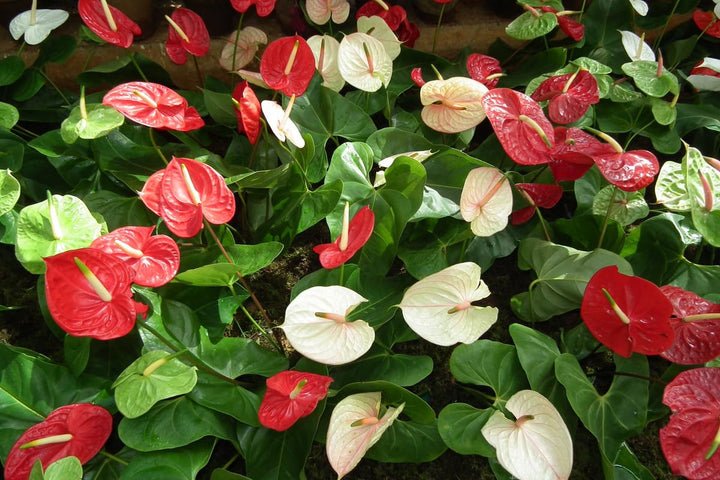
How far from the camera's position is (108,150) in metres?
1.17

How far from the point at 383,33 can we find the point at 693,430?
98 cm

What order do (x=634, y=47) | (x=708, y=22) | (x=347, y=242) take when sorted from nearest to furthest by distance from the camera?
1. (x=347, y=242)
2. (x=634, y=47)
3. (x=708, y=22)

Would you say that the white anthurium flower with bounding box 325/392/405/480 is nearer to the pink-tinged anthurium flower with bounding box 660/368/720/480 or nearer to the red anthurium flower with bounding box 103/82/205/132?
the pink-tinged anthurium flower with bounding box 660/368/720/480

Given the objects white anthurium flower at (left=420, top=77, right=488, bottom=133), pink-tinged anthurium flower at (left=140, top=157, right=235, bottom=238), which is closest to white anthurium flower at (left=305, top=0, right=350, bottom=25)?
white anthurium flower at (left=420, top=77, right=488, bottom=133)

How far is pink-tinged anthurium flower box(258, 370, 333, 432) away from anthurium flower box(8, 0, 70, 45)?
0.87m

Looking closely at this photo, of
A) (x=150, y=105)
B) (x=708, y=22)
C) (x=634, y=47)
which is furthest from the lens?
(x=708, y=22)

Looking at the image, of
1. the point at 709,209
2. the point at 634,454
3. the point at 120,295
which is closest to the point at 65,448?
the point at 120,295

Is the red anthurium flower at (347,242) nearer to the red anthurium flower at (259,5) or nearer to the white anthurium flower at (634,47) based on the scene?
the red anthurium flower at (259,5)

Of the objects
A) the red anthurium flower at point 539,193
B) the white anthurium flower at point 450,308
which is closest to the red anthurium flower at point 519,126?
the red anthurium flower at point 539,193

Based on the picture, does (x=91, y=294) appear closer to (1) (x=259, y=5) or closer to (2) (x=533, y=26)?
(1) (x=259, y=5)

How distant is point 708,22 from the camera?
4.85 ft

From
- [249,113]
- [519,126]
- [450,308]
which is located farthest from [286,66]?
[450,308]

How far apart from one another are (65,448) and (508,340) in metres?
0.81

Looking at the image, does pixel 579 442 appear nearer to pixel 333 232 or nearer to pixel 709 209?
pixel 709 209
